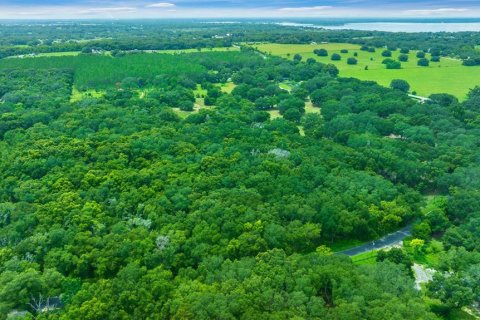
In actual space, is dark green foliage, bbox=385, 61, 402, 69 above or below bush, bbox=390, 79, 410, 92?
above

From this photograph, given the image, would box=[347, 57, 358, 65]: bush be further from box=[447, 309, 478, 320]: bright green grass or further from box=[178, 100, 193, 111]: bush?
box=[447, 309, 478, 320]: bright green grass

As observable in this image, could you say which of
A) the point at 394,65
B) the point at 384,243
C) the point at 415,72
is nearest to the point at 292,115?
the point at 384,243

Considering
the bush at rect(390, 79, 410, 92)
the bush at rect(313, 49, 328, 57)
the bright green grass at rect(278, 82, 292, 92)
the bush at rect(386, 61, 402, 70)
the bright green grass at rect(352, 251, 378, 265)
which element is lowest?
the bright green grass at rect(352, 251, 378, 265)

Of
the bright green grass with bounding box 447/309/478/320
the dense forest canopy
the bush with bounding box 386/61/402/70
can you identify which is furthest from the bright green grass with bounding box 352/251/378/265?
the bush with bounding box 386/61/402/70

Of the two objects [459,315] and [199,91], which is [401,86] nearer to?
[199,91]

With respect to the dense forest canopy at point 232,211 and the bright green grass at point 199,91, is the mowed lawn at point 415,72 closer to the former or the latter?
the dense forest canopy at point 232,211

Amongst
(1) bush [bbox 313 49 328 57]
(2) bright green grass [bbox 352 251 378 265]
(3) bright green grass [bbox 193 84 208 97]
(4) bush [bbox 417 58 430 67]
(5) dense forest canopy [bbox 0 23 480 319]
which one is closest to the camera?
(5) dense forest canopy [bbox 0 23 480 319]

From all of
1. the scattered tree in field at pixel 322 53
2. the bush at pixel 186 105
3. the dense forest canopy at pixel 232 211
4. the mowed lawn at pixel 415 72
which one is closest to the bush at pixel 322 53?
the scattered tree in field at pixel 322 53
